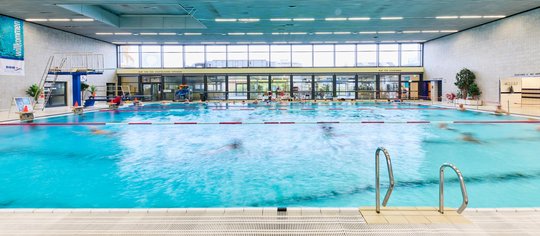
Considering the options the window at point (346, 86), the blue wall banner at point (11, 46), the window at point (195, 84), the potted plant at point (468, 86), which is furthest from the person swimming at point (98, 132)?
the window at point (346, 86)

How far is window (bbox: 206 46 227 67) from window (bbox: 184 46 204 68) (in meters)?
0.56

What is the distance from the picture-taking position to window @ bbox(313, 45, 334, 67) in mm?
36000

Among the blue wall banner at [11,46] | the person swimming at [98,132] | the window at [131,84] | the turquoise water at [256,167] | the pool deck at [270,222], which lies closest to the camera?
the pool deck at [270,222]

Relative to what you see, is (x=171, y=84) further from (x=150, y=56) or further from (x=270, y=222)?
(x=270, y=222)

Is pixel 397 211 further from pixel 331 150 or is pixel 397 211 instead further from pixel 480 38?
pixel 480 38

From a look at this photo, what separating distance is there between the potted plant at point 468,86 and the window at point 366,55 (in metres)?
10.4

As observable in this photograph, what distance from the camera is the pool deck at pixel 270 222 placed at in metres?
3.32

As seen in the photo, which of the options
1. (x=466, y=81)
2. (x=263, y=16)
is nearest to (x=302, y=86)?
(x=466, y=81)

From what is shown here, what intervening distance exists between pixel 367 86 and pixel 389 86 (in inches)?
80.9

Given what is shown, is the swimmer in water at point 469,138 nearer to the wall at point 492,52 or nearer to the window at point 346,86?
the wall at point 492,52

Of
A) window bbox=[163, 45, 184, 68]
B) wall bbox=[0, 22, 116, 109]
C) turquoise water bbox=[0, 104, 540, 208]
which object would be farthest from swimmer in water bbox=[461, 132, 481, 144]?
window bbox=[163, 45, 184, 68]

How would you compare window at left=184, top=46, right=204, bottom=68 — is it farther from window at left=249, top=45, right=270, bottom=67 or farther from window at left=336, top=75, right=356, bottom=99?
window at left=336, top=75, right=356, bottom=99

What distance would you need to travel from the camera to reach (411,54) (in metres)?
36.1

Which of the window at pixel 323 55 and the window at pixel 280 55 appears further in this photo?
the window at pixel 280 55
